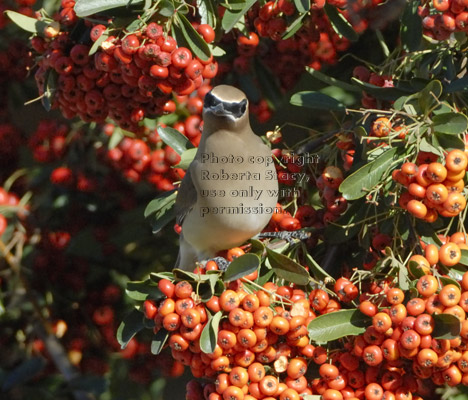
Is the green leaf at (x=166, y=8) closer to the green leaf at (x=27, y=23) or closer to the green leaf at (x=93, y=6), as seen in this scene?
the green leaf at (x=93, y=6)

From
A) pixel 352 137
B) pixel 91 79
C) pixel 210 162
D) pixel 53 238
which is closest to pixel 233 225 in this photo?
pixel 210 162

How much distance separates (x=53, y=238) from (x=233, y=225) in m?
1.14

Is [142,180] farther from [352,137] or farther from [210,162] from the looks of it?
[352,137]

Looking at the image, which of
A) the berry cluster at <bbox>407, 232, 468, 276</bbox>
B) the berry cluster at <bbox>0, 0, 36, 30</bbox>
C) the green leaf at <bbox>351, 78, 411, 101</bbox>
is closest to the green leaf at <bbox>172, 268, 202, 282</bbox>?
the berry cluster at <bbox>407, 232, 468, 276</bbox>

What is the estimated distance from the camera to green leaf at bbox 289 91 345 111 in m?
2.88

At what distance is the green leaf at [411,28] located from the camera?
274 cm

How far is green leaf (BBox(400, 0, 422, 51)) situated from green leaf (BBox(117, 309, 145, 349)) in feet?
3.64

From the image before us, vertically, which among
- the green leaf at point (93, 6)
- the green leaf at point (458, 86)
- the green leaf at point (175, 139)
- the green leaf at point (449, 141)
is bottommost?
the green leaf at point (175, 139)

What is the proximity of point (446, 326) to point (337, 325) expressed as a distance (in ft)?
0.93

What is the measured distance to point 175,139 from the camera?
9.91 feet

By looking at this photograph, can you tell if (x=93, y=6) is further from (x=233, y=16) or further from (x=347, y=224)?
(x=347, y=224)

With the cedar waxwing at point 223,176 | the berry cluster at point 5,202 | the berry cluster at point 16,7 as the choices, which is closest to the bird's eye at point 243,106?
the cedar waxwing at point 223,176

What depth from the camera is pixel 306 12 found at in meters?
2.74

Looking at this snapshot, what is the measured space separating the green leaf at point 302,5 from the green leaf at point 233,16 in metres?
0.13
